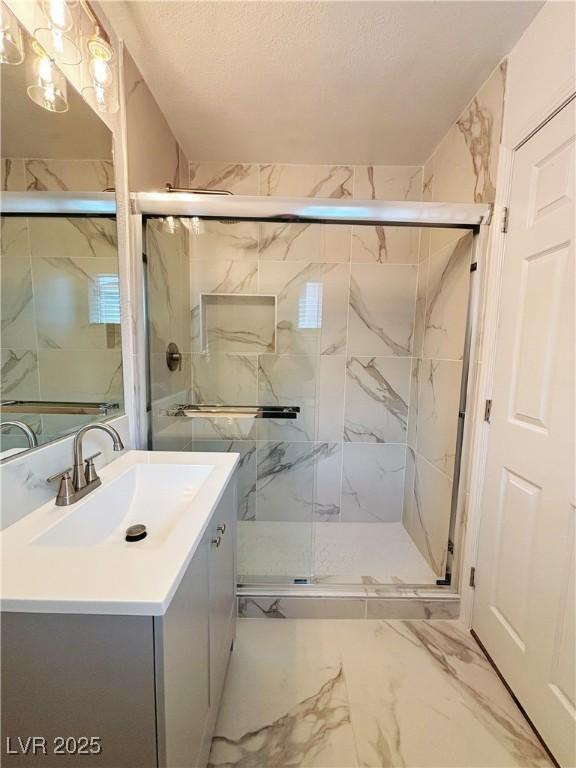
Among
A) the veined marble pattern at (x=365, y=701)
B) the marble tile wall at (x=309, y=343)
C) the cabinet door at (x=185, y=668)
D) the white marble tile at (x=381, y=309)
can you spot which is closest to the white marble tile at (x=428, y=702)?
the veined marble pattern at (x=365, y=701)

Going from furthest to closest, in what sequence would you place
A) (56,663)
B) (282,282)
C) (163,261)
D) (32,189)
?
(282,282) → (163,261) → (32,189) → (56,663)

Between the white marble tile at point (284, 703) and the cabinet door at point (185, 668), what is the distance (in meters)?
0.31

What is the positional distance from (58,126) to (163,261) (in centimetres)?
67

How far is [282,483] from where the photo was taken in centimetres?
213

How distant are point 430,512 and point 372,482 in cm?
48

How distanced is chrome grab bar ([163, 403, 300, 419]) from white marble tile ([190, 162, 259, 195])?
4.66ft

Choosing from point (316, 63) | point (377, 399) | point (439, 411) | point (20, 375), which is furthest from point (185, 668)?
Result: point (316, 63)

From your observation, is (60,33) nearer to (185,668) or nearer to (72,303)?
(72,303)

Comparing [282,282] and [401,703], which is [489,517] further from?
[282,282]

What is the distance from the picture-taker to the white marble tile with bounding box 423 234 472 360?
155 cm

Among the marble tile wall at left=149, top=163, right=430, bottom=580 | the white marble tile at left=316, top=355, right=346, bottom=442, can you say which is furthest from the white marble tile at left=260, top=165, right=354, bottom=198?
the white marble tile at left=316, top=355, right=346, bottom=442

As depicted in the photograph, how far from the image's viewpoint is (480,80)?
4.44 ft

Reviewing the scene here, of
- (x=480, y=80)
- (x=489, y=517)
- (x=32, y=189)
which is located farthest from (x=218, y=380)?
(x=480, y=80)

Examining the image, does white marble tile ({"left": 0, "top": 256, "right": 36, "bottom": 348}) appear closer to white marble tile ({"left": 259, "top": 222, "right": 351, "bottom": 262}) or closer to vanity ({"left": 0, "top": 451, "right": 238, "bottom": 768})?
vanity ({"left": 0, "top": 451, "right": 238, "bottom": 768})
